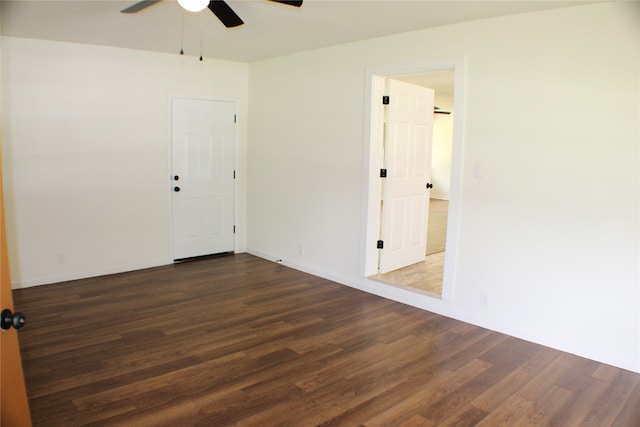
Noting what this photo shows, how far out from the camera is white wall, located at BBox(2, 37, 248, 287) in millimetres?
4617

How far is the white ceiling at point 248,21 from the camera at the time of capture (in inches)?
134

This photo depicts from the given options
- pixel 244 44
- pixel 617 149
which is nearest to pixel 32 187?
pixel 244 44

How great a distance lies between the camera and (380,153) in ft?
15.7

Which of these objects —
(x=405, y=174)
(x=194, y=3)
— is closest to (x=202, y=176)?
(x=405, y=174)

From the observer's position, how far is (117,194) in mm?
5262

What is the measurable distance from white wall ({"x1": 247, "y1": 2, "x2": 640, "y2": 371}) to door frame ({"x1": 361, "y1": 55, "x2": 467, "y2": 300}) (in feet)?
0.17

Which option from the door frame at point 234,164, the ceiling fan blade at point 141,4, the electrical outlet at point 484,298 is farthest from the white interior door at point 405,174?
the ceiling fan blade at point 141,4

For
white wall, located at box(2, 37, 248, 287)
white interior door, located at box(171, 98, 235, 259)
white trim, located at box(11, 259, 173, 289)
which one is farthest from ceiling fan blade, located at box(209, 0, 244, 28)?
white trim, located at box(11, 259, 173, 289)

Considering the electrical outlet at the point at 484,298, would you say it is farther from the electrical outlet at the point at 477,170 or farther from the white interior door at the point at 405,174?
the white interior door at the point at 405,174

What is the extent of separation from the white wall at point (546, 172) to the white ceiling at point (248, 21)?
245 mm

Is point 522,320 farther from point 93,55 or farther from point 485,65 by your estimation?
point 93,55

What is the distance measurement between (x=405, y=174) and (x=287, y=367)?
2.76 metres

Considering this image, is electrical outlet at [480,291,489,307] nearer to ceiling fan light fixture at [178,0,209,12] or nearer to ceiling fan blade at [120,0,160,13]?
ceiling fan light fixture at [178,0,209,12]

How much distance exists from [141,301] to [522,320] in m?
3.45
